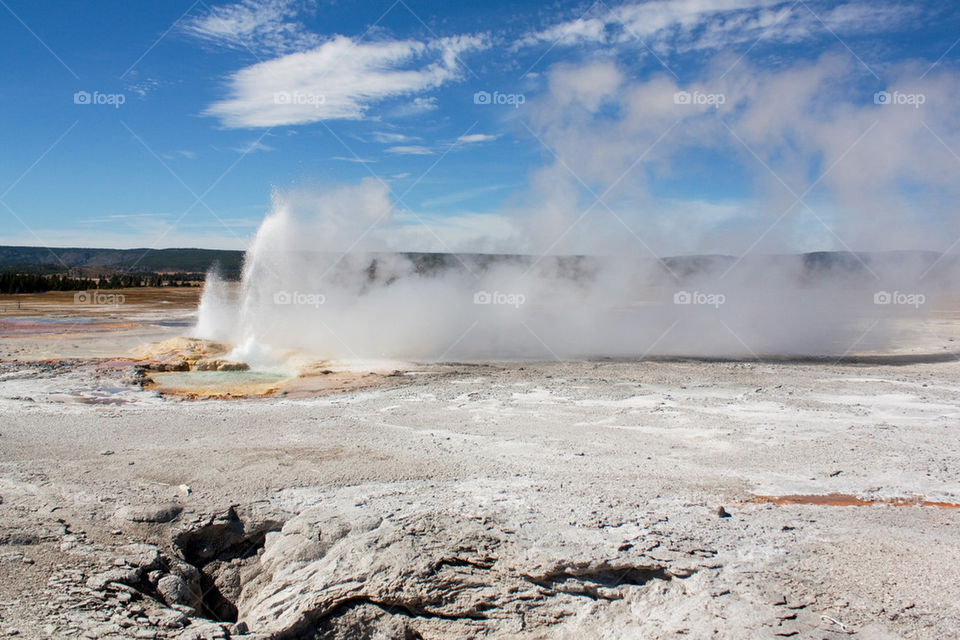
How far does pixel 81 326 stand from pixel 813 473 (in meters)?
24.6

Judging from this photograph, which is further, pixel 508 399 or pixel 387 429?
pixel 508 399

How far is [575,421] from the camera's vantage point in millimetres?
8953

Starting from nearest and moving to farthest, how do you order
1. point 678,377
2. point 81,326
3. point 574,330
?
1. point 678,377
2. point 574,330
3. point 81,326

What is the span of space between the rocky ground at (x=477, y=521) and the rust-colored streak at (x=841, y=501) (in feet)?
0.14

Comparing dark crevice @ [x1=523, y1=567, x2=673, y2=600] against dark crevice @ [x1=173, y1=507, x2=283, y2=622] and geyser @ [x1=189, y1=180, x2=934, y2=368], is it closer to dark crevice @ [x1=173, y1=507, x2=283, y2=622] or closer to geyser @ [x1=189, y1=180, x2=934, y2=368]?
dark crevice @ [x1=173, y1=507, x2=283, y2=622]

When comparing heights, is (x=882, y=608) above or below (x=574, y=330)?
below

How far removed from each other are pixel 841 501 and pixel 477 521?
3489mm

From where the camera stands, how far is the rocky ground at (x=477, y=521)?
405 centimetres

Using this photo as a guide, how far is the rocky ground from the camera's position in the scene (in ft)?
13.3

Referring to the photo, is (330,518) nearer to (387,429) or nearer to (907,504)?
(387,429)

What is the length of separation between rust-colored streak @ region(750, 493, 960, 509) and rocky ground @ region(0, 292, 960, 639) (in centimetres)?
4

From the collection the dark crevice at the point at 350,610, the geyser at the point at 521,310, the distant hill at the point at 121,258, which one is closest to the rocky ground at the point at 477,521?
the dark crevice at the point at 350,610

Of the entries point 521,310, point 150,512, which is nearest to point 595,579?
point 150,512

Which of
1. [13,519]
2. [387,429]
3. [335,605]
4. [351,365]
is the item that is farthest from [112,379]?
[335,605]
